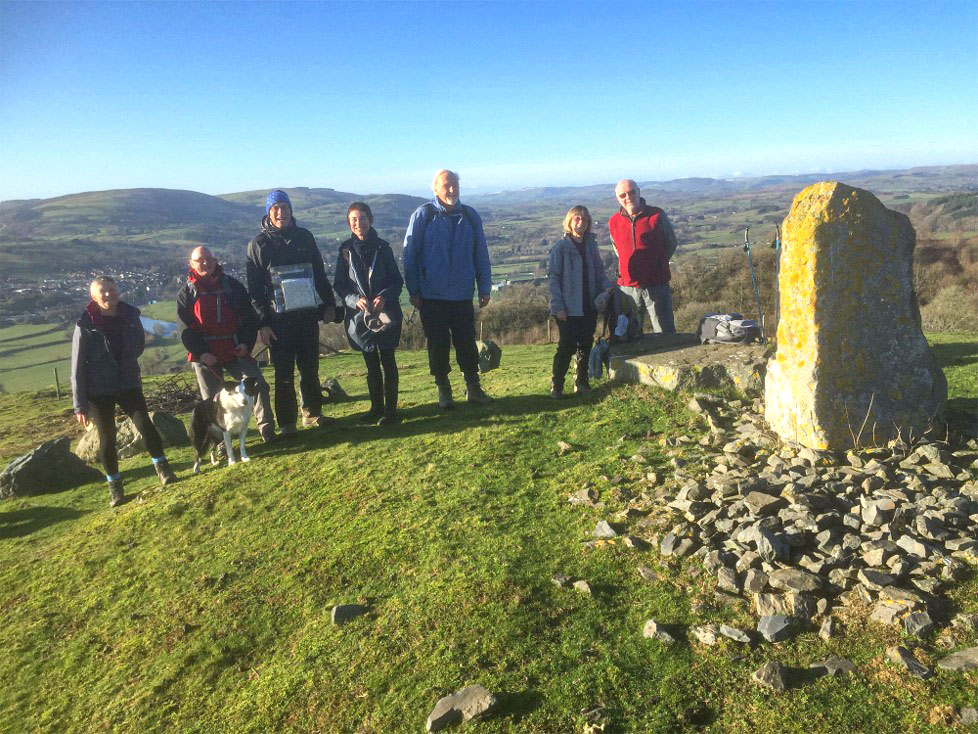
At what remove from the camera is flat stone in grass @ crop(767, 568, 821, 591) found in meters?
3.99

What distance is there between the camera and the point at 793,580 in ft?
13.3

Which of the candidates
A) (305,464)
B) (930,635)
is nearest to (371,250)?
(305,464)

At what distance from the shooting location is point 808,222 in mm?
6016

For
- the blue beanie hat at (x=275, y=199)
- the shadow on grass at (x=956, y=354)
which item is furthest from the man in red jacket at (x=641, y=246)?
the blue beanie hat at (x=275, y=199)

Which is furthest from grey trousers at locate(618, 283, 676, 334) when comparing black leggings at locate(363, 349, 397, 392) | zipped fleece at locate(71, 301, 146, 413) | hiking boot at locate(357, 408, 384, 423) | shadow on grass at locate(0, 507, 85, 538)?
shadow on grass at locate(0, 507, 85, 538)

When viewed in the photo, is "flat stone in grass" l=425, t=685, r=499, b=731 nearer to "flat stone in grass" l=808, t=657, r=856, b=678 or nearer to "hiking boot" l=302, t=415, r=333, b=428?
"flat stone in grass" l=808, t=657, r=856, b=678

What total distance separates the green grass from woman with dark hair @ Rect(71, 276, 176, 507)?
62 centimetres

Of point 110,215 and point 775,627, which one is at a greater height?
point 110,215

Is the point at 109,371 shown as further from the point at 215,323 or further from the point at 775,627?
the point at 775,627

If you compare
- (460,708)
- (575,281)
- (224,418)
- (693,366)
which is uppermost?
(575,281)

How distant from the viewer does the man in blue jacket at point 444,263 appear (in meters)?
7.85

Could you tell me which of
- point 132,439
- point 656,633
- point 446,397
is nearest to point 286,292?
point 446,397

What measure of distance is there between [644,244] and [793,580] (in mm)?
6148

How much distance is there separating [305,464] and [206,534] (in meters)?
1.56
